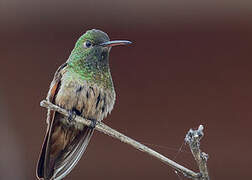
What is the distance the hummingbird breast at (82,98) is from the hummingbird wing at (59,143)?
4 cm

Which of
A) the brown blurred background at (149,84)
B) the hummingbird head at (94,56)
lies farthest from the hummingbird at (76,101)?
the brown blurred background at (149,84)

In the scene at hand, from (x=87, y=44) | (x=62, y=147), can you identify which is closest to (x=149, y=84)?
(x=87, y=44)

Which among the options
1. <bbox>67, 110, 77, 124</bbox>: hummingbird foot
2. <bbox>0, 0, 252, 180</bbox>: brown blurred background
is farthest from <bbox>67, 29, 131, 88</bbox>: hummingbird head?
<bbox>0, 0, 252, 180</bbox>: brown blurred background

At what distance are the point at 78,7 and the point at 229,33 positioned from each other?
43.1 inches

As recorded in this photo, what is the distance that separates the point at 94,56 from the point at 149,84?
130 cm

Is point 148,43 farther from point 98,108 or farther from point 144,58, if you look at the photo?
point 98,108

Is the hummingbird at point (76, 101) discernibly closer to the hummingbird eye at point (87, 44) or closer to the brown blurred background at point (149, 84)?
the hummingbird eye at point (87, 44)

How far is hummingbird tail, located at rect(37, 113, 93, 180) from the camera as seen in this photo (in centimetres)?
217

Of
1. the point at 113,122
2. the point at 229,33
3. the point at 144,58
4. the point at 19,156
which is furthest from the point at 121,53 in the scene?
the point at 19,156

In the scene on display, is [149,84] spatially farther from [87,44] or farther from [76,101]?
[76,101]

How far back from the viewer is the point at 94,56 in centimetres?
248

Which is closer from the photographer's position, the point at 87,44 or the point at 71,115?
the point at 71,115

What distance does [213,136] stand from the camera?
378 cm

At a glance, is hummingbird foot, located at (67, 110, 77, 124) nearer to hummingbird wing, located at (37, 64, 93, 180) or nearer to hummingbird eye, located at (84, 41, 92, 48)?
hummingbird wing, located at (37, 64, 93, 180)
